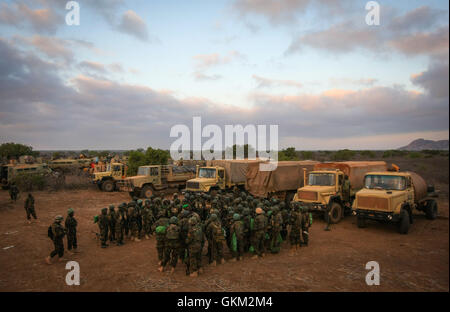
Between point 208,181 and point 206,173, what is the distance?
95 cm

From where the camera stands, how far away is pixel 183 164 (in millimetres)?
21000

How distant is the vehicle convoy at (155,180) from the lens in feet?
59.2

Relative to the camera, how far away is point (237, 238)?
25.3 ft

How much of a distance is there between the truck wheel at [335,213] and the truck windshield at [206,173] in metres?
7.30

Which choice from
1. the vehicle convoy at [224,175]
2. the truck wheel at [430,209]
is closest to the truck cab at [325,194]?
the truck wheel at [430,209]

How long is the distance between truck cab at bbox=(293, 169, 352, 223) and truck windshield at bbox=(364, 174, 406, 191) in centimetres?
128

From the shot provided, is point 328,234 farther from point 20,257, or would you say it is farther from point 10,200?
point 10,200

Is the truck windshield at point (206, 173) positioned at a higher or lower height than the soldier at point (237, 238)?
higher

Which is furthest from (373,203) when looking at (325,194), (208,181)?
(208,181)

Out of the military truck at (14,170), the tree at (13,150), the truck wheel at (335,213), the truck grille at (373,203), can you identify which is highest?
the tree at (13,150)

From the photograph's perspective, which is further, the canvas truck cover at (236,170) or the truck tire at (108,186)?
the truck tire at (108,186)

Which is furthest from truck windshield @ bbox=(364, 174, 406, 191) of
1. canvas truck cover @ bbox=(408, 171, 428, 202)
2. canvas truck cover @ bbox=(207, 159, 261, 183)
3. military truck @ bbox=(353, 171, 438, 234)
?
canvas truck cover @ bbox=(207, 159, 261, 183)

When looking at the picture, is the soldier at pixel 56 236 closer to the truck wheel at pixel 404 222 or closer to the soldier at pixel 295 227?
the soldier at pixel 295 227
